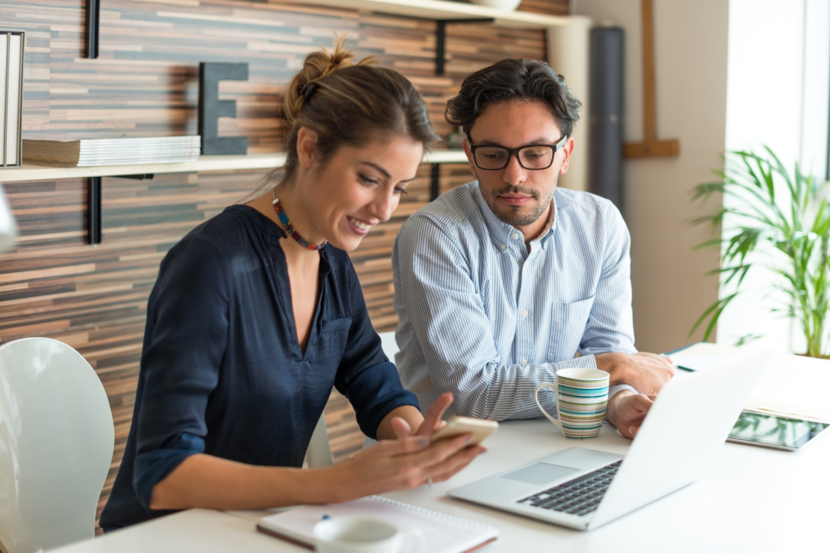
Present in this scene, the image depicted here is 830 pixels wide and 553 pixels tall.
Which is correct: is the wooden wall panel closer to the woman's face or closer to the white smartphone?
the woman's face

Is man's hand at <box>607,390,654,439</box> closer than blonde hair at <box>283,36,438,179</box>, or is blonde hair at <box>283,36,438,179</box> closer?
blonde hair at <box>283,36,438,179</box>

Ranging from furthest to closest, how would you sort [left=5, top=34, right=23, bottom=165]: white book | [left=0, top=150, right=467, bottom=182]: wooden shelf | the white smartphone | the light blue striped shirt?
[left=0, top=150, right=467, bottom=182]: wooden shelf < [left=5, top=34, right=23, bottom=165]: white book < the light blue striped shirt < the white smartphone

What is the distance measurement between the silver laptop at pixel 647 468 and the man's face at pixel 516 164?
66 cm

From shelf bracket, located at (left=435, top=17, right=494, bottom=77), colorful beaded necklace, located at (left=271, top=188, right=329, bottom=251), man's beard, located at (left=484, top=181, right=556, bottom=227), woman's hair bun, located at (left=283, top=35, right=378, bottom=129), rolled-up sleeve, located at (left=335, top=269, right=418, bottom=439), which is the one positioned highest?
shelf bracket, located at (left=435, top=17, right=494, bottom=77)

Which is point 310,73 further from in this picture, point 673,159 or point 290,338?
point 673,159

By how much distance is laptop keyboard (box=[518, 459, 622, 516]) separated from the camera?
3.74ft

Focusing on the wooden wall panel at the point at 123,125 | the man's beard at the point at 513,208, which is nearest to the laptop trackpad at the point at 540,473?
the man's beard at the point at 513,208

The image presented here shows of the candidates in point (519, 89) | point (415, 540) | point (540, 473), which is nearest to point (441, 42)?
point (519, 89)

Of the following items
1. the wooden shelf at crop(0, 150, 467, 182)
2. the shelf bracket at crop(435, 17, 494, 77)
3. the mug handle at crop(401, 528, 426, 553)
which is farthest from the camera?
the shelf bracket at crop(435, 17, 494, 77)

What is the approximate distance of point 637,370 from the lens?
1642 millimetres

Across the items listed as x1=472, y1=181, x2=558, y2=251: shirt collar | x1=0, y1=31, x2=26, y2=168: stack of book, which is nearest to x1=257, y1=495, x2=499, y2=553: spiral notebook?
x1=472, y1=181, x2=558, y2=251: shirt collar

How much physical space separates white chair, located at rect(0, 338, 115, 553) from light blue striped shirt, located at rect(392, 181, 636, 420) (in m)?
0.66

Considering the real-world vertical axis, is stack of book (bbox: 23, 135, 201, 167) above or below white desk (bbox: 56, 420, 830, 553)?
above

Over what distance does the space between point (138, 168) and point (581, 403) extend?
124 centimetres
